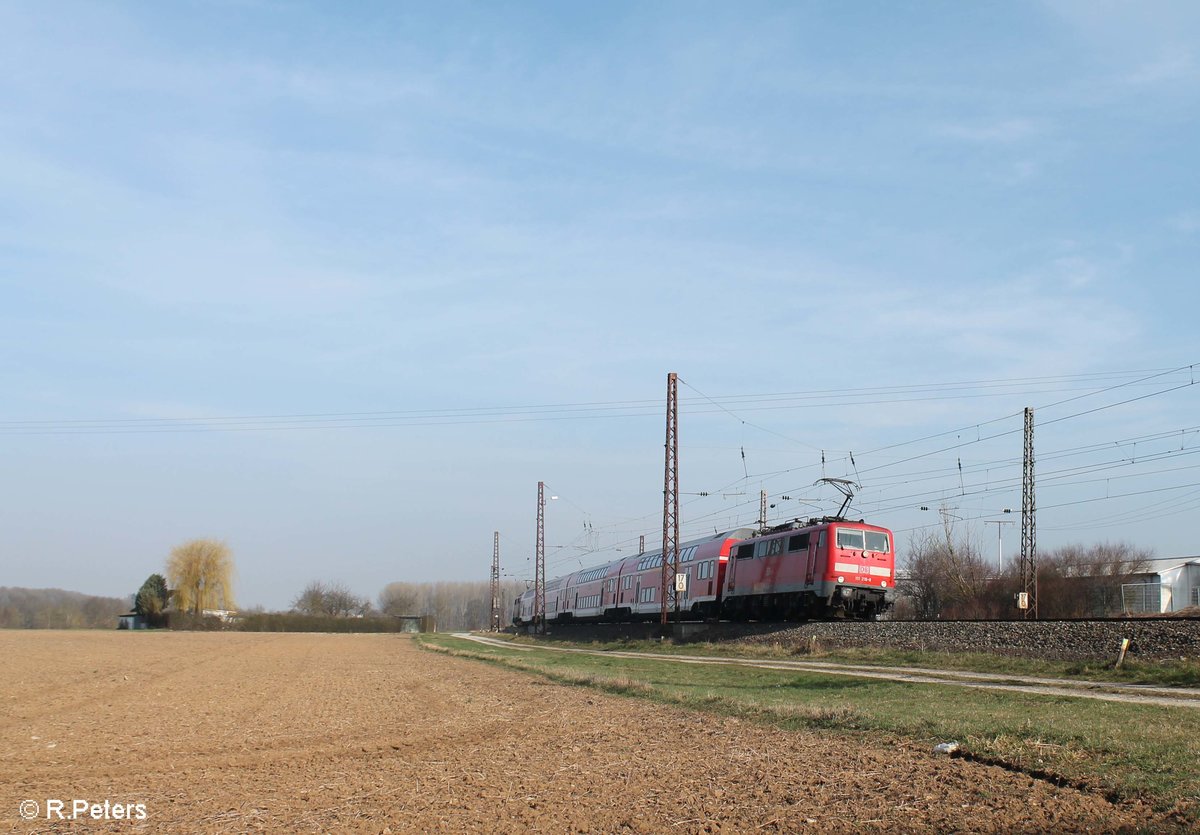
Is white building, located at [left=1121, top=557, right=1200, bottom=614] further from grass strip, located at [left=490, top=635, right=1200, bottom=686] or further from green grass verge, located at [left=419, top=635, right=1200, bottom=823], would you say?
green grass verge, located at [left=419, top=635, right=1200, bottom=823]

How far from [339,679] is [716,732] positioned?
18001 millimetres

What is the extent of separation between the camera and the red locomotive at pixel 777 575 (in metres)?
36.9

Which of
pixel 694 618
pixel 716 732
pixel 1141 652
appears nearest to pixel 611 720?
pixel 716 732

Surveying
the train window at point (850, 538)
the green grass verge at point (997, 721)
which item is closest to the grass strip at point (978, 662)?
the train window at point (850, 538)

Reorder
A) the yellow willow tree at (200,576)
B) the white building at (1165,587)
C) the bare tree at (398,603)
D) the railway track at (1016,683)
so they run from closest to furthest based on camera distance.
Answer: the railway track at (1016,683) < the white building at (1165,587) < the yellow willow tree at (200,576) < the bare tree at (398,603)

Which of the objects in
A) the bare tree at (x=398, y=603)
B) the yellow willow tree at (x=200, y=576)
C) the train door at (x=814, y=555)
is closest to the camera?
the train door at (x=814, y=555)

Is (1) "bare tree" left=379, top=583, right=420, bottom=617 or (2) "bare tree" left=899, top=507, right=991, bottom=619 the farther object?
(1) "bare tree" left=379, top=583, right=420, bottom=617

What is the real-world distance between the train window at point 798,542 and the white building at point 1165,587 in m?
29.7

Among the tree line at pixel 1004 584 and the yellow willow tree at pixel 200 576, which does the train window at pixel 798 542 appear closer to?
the tree line at pixel 1004 584

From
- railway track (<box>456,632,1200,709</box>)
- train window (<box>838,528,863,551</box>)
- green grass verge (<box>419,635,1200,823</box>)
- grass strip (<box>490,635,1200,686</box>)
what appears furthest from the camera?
train window (<box>838,528,863,551</box>)

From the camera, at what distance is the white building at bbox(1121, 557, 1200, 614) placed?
Result: 2478 inches

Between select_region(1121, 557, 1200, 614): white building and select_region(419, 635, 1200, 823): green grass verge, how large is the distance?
4561 centimetres

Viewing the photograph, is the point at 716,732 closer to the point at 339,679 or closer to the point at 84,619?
the point at 339,679

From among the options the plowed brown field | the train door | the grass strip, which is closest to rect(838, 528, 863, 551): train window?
the train door
